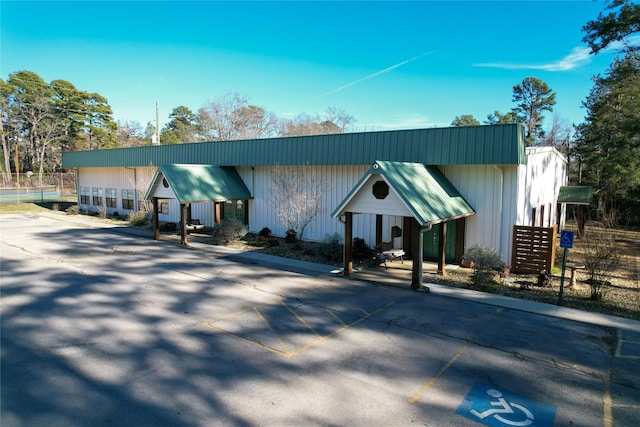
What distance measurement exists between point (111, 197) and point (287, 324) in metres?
28.7

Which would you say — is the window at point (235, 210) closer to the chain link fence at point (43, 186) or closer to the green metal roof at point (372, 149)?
the green metal roof at point (372, 149)

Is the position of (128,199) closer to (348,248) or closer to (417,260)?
(348,248)

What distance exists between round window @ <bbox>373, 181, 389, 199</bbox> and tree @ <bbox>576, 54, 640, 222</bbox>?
10.4 metres

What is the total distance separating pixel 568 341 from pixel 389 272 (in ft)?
21.1

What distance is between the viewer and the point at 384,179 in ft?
38.4

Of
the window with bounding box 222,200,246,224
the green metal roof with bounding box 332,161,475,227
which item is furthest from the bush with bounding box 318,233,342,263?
the window with bounding box 222,200,246,224

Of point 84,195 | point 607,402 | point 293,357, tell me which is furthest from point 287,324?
point 84,195

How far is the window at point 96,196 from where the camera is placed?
33.2 meters

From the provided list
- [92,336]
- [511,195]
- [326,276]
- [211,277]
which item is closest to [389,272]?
[326,276]

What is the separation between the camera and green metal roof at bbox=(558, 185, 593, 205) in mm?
22172

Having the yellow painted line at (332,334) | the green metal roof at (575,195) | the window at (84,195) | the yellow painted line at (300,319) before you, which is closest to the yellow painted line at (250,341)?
the yellow painted line at (332,334)

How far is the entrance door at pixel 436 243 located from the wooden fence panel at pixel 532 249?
→ 2246 mm

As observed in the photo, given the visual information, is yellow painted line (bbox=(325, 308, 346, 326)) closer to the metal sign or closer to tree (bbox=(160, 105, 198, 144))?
the metal sign

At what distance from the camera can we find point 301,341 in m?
8.05
